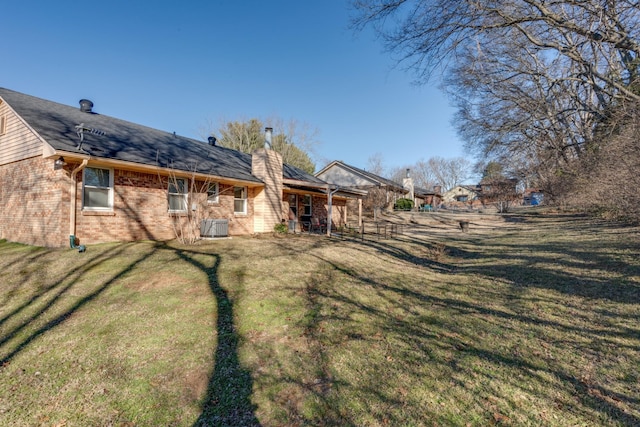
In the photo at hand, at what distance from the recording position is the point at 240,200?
13805 mm

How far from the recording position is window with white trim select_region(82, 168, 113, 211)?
30.1ft

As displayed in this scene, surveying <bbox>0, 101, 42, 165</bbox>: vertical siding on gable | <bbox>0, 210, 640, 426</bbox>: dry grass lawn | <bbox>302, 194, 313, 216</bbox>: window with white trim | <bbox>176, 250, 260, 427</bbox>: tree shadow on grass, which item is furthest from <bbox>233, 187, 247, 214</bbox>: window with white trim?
<bbox>176, 250, 260, 427</bbox>: tree shadow on grass

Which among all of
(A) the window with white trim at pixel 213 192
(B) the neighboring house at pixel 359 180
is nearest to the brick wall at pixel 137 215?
(A) the window with white trim at pixel 213 192

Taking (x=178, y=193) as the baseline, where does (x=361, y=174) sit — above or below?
above

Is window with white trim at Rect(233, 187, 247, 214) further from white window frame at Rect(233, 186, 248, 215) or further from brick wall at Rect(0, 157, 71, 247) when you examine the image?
brick wall at Rect(0, 157, 71, 247)

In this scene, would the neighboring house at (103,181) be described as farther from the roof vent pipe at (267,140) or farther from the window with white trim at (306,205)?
the window with white trim at (306,205)

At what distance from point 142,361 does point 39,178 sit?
29.4ft

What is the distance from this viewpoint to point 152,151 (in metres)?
11.3

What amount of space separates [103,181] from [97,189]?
0.31 m

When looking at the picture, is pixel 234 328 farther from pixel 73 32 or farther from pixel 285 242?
pixel 73 32

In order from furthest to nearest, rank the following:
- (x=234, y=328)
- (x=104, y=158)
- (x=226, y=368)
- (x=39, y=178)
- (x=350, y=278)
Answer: (x=39, y=178) < (x=104, y=158) < (x=350, y=278) < (x=234, y=328) < (x=226, y=368)

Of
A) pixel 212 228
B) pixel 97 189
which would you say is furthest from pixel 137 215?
pixel 212 228

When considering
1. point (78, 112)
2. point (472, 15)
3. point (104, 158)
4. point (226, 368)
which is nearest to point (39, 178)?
point (104, 158)

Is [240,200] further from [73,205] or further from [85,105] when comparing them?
[85,105]
